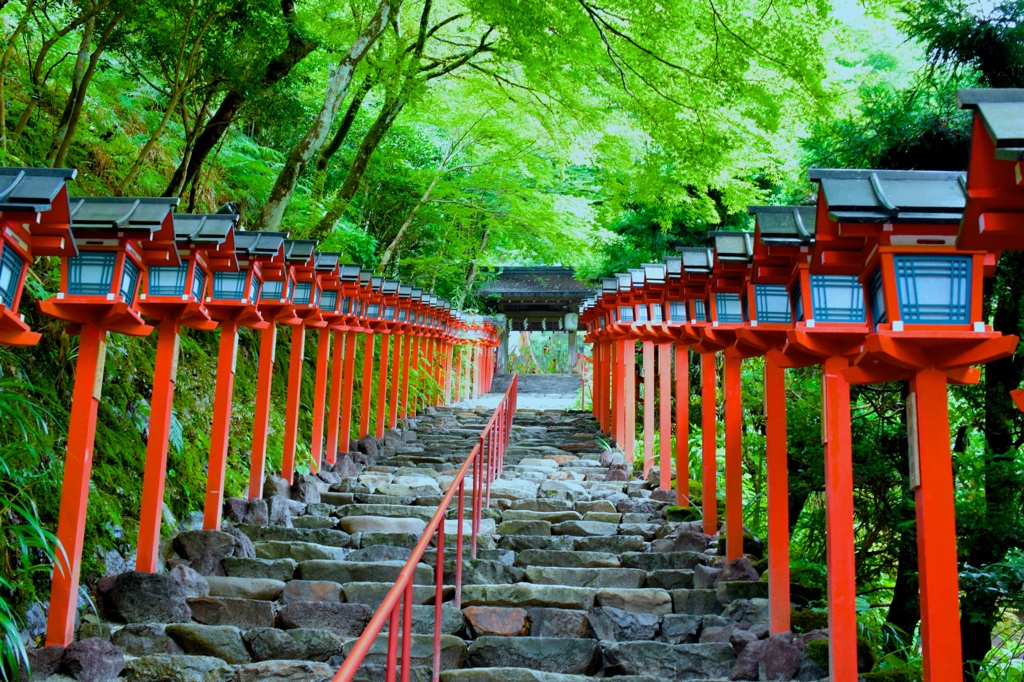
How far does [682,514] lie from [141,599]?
5365 mm

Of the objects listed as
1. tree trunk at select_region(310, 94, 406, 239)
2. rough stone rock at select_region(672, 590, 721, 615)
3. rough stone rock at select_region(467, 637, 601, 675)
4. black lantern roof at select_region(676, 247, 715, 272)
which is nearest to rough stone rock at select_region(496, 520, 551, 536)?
rough stone rock at select_region(672, 590, 721, 615)

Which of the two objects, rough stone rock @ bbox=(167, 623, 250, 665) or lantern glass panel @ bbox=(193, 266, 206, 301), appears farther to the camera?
lantern glass panel @ bbox=(193, 266, 206, 301)

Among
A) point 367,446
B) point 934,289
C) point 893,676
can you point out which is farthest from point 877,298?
point 367,446

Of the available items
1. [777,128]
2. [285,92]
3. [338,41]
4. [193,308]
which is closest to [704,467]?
[777,128]

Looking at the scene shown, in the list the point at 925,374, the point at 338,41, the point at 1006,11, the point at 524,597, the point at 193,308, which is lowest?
the point at 524,597

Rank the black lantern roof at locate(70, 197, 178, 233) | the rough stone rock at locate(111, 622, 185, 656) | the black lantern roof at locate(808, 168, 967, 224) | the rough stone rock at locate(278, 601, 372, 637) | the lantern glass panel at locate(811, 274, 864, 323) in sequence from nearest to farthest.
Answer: the black lantern roof at locate(808, 168, 967, 224)
the lantern glass panel at locate(811, 274, 864, 323)
the black lantern roof at locate(70, 197, 178, 233)
the rough stone rock at locate(111, 622, 185, 656)
the rough stone rock at locate(278, 601, 372, 637)

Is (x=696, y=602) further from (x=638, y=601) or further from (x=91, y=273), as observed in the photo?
(x=91, y=273)

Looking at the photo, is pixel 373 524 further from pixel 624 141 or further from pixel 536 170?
pixel 536 170

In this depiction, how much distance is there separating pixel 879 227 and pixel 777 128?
19.0 feet

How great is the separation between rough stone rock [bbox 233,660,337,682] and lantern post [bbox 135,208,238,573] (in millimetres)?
1405

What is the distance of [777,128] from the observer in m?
9.32

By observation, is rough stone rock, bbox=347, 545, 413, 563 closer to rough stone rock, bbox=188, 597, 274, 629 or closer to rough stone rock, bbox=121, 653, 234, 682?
rough stone rock, bbox=188, 597, 274, 629

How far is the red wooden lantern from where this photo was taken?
396 cm

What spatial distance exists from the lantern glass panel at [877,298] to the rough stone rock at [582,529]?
4749mm
